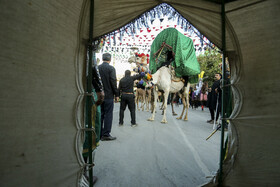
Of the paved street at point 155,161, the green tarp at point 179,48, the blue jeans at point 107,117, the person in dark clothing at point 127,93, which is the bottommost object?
the paved street at point 155,161

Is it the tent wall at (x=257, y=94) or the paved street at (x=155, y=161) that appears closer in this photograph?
the tent wall at (x=257, y=94)

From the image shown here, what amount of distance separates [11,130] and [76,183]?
0.96 metres

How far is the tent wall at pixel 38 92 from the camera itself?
4.43 feet

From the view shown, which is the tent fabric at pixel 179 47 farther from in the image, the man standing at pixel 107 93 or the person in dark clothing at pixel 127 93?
the man standing at pixel 107 93

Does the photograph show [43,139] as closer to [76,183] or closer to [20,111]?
[20,111]

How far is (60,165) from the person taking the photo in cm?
174

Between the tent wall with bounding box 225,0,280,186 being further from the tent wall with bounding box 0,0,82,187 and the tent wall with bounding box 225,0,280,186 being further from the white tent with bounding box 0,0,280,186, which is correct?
the tent wall with bounding box 0,0,82,187

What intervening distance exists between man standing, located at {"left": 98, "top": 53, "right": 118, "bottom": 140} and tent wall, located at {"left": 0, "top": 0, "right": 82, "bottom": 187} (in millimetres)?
2971

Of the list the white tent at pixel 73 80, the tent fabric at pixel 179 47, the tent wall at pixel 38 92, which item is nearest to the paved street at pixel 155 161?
the white tent at pixel 73 80

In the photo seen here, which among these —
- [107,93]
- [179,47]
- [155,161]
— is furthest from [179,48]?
[155,161]

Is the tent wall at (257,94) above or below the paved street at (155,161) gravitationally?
above

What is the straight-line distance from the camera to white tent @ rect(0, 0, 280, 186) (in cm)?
139

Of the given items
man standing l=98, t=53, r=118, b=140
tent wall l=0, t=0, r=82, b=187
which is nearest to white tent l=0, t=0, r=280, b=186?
tent wall l=0, t=0, r=82, b=187

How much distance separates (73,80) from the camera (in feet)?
6.27
